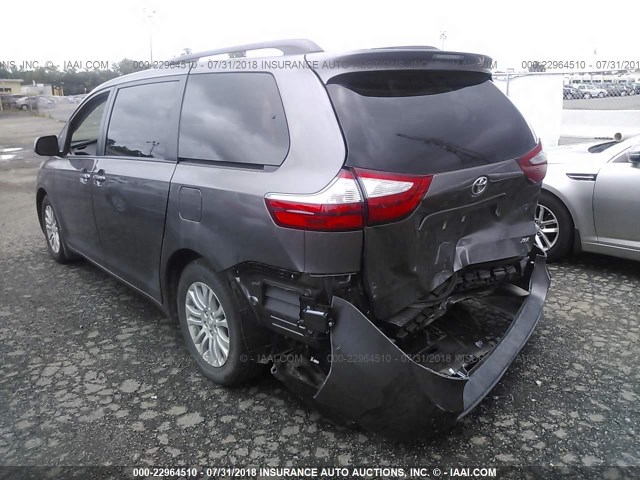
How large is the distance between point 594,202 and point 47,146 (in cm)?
472

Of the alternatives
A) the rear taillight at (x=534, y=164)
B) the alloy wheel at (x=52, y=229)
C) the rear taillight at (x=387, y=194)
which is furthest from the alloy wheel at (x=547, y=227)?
the alloy wheel at (x=52, y=229)

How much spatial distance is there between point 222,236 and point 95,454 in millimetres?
1188

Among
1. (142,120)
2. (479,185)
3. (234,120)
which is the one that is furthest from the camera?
(142,120)

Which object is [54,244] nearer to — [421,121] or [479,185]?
[421,121]

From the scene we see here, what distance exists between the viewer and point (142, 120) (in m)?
3.46

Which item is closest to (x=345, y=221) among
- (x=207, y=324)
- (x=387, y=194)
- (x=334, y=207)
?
(x=334, y=207)

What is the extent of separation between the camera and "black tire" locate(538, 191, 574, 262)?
4695 millimetres

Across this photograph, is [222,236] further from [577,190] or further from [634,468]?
[577,190]

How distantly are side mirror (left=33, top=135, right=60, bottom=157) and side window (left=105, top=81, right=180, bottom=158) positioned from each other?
39.6 inches

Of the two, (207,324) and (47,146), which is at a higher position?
(47,146)

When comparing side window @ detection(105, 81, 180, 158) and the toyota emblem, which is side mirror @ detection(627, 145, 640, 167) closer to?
the toyota emblem

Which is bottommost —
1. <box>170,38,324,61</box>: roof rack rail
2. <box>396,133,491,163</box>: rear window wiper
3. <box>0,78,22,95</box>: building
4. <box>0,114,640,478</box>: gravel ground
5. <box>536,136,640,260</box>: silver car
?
<box>0,114,640,478</box>: gravel ground

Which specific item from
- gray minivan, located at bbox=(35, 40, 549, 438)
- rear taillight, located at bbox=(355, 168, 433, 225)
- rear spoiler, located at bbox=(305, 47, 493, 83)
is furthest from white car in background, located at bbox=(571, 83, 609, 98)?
rear taillight, located at bbox=(355, 168, 433, 225)

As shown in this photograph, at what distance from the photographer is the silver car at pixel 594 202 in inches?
168
